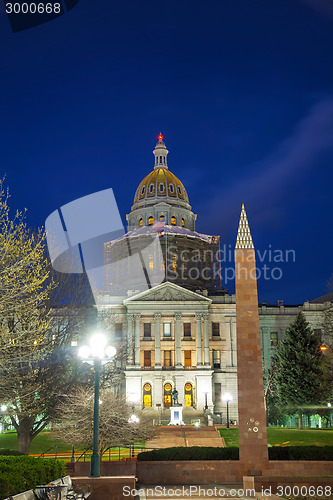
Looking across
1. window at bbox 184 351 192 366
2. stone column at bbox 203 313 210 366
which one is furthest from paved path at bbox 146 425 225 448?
window at bbox 184 351 192 366

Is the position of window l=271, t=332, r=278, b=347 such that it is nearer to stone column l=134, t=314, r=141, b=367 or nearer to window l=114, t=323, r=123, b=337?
stone column l=134, t=314, r=141, b=367

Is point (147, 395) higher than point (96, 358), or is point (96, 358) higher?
point (96, 358)

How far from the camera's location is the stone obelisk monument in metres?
22.2

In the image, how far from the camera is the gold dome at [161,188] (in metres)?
103

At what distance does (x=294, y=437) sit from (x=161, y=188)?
2645 inches

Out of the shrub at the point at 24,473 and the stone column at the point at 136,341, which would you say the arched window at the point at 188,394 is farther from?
the shrub at the point at 24,473

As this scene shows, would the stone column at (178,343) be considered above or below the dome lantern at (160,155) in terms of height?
below

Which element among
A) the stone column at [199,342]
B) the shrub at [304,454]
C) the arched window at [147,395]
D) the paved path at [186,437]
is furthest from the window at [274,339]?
the shrub at [304,454]

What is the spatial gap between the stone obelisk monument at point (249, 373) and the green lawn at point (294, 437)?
61.7ft

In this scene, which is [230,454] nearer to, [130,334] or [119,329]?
[130,334]

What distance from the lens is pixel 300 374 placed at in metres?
53.6

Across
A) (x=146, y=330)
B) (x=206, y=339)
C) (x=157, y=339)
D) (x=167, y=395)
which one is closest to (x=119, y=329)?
(x=146, y=330)

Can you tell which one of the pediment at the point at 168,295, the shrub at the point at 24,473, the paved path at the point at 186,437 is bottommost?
the paved path at the point at 186,437

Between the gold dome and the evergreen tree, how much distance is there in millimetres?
52217
